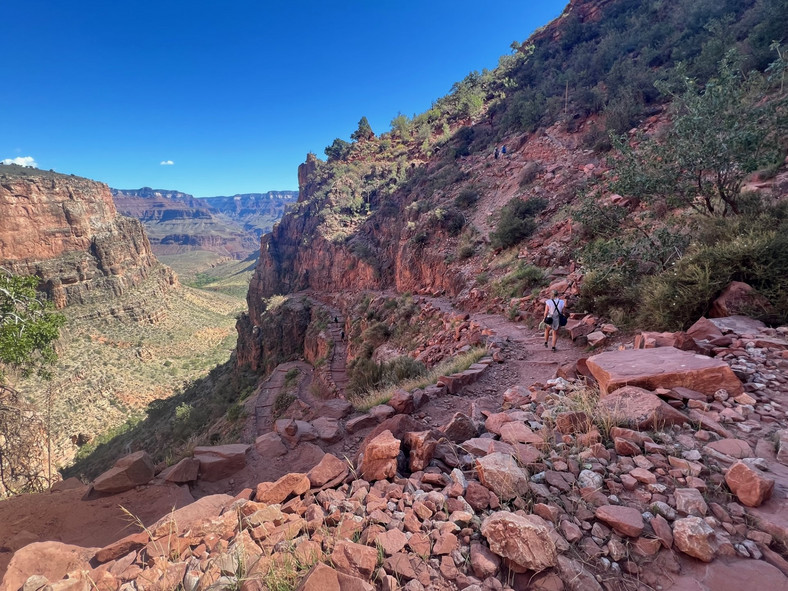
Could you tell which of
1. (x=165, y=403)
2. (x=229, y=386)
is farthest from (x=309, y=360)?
(x=165, y=403)

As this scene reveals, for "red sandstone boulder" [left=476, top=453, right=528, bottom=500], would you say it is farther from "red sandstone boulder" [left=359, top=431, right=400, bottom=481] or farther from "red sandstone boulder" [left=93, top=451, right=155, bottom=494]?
"red sandstone boulder" [left=93, top=451, right=155, bottom=494]

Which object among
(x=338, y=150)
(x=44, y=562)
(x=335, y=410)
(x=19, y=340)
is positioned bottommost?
(x=335, y=410)

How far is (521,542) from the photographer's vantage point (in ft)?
5.91

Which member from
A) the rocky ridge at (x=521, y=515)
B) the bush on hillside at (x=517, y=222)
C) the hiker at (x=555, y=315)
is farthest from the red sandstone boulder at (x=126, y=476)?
the bush on hillside at (x=517, y=222)

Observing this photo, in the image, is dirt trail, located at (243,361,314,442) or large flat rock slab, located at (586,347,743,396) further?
dirt trail, located at (243,361,314,442)

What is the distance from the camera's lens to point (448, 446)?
3.22 metres

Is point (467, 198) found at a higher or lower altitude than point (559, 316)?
higher

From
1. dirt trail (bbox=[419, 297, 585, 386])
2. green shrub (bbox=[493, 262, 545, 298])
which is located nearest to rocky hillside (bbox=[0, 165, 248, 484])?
green shrub (bbox=[493, 262, 545, 298])

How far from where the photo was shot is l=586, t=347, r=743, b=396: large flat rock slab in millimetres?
3314

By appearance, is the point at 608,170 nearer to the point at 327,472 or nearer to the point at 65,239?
the point at 327,472

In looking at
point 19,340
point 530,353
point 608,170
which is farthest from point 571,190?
point 19,340

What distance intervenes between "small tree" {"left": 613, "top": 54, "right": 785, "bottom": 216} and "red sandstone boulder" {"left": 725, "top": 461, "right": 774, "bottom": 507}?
7610 millimetres

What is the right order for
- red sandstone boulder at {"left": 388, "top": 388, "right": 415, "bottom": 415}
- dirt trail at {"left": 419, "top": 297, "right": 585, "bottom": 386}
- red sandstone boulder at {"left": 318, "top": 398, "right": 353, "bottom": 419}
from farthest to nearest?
dirt trail at {"left": 419, "top": 297, "right": 585, "bottom": 386}
red sandstone boulder at {"left": 318, "top": 398, "right": 353, "bottom": 419}
red sandstone boulder at {"left": 388, "top": 388, "right": 415, "bottom": 415}

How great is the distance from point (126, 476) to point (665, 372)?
20.5 ft
